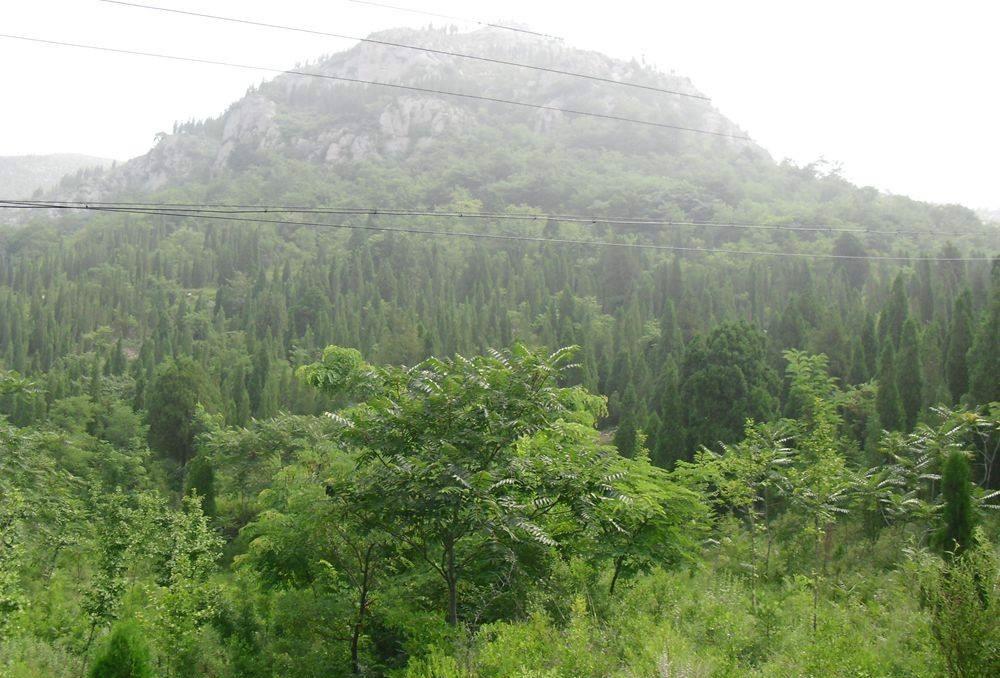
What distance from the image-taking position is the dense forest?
27.4 feet

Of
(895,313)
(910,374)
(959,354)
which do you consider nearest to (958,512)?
(910,374)

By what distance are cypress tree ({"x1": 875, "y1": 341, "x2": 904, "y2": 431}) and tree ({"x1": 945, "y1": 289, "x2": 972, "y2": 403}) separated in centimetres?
329

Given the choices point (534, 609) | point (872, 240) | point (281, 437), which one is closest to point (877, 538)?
point (534, 609)

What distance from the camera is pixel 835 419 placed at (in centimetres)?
2633

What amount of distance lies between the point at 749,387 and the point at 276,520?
85.7 ft

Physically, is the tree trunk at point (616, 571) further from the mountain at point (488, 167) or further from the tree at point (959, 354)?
the mountain at point (488, 167)

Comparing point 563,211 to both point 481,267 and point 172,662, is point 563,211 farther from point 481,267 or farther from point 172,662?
point 172,662

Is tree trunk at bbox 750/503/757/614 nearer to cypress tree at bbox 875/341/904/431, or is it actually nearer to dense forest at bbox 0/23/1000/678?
dense forest at bbox 0/23/1000/678

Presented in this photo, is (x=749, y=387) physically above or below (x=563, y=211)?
below

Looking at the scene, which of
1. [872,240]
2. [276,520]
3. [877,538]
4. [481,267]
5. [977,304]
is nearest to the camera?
[276,520]

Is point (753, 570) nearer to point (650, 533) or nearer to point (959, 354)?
point (650, 533)

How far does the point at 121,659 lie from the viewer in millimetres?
8328

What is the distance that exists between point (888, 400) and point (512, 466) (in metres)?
27.2

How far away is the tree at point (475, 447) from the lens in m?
8.08
